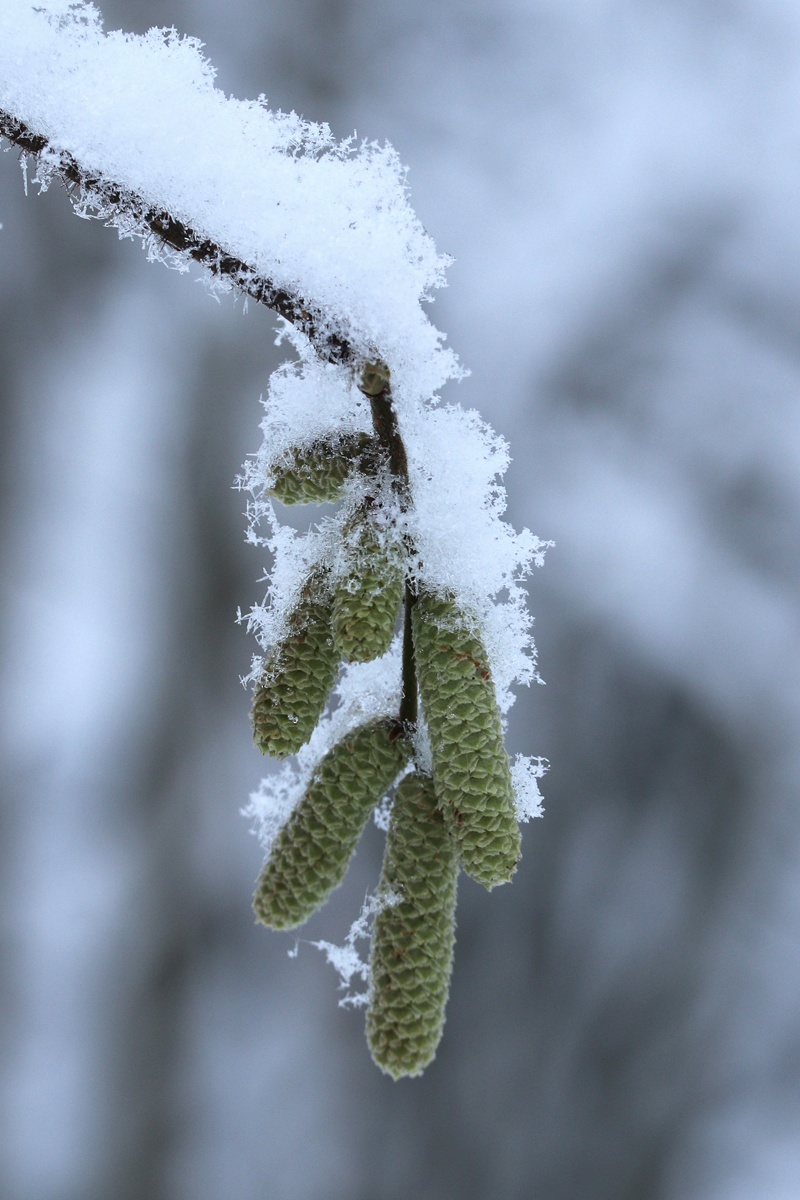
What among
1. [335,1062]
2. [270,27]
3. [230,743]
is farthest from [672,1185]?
[270,27]

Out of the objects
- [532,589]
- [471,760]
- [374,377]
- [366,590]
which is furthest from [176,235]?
[532,589]

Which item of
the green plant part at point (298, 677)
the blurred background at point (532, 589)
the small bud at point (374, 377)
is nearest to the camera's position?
the small bud at point (374, 377)

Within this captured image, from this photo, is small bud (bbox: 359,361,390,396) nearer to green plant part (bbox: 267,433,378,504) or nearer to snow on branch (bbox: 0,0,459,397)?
snow on branch (bbox: 0,0,459,397)

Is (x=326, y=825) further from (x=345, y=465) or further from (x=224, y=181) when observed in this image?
(x=224, y=181)

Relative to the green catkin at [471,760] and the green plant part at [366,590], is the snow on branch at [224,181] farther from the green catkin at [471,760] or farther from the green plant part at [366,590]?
the green catkin at [471,760]

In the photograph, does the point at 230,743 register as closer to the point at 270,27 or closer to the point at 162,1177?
the point at 162,1177

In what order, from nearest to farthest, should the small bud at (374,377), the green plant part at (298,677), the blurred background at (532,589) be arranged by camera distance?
the small bud at (374,377)
the green plant part at (298,677)
the blurred background at (532,589)

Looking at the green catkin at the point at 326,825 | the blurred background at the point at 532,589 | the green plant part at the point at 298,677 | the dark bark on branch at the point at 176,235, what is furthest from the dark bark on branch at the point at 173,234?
the blurred background at the point at 532,589
